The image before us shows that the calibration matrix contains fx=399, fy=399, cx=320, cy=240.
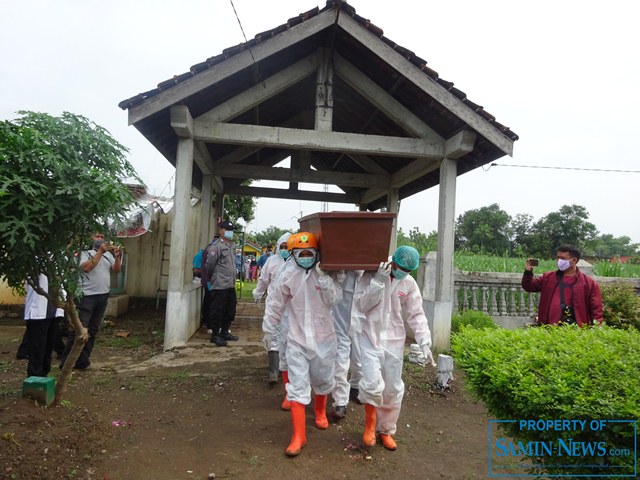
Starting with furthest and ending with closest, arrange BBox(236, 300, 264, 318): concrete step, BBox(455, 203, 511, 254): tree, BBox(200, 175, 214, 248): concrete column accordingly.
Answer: BBox(455, 203, 511, 254): tree → BBox(236, 300, 264, 318): concrete step → BBox(200, 175, 214, 248): concrete column

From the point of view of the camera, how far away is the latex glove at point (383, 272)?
329 cm

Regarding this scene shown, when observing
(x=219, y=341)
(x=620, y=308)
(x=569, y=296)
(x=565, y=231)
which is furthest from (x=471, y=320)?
(x=565, y=231)

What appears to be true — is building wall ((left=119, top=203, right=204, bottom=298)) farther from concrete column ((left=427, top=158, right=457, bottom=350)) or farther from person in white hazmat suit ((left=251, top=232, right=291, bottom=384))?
concrete column ((left=427, top=158, right=457, bottom=350))

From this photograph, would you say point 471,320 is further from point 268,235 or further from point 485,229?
point 268,235

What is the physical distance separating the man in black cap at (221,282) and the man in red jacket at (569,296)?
170 inches

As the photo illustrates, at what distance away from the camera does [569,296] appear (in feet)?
14.5

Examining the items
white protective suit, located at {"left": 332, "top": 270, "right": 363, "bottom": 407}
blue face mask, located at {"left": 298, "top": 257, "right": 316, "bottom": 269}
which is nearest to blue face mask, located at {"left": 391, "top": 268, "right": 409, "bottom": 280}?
white protective suit, located at {"left": 332, "top": 270, "right": 363, "bottom": 407}

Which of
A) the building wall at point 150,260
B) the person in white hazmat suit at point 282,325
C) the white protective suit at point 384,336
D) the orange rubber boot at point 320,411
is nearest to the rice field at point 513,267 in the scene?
the person in white hazmat suit at point 282,325

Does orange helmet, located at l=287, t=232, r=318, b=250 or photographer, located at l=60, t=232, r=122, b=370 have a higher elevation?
orange helmet, located at l=287, t=232, r=318, b=250

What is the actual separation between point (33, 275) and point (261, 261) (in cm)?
1326

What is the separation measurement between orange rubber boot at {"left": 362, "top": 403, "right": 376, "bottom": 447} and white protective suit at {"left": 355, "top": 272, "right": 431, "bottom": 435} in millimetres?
52

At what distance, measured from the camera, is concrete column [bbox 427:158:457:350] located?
6.07 meters

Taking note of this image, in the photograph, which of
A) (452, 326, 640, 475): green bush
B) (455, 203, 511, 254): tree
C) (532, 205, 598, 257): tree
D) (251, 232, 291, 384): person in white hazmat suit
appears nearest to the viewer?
(452, 326, 640, 475): green bush

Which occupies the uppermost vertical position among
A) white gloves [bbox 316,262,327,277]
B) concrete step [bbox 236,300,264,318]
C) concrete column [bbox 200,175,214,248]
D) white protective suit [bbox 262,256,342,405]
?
concrete column [bbox 200,175,214,248]
